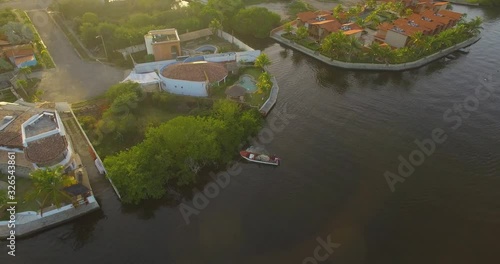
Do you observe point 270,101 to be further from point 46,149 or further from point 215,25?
point 46,149

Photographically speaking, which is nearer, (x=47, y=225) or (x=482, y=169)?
(x=47, y=225)

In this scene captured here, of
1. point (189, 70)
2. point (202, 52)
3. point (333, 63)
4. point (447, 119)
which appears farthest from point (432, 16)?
point (189, 70)

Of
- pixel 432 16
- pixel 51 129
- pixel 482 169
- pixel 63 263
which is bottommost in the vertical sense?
pixel 63 263

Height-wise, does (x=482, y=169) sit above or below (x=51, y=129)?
below

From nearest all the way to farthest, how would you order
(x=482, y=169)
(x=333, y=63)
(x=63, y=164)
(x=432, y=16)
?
(x=63, y=164), (x=482, y=169), (x=333, y=63), (x=432, y=16)

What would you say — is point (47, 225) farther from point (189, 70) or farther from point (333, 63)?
point (333, 63)

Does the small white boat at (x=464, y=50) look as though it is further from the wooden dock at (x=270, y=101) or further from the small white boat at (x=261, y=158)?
the small white boat at (x=261, y=158)

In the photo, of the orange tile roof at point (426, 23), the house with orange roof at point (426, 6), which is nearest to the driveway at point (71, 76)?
the orange tile roof at point (426, 23)

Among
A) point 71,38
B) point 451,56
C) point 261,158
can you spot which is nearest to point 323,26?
point 451,56
